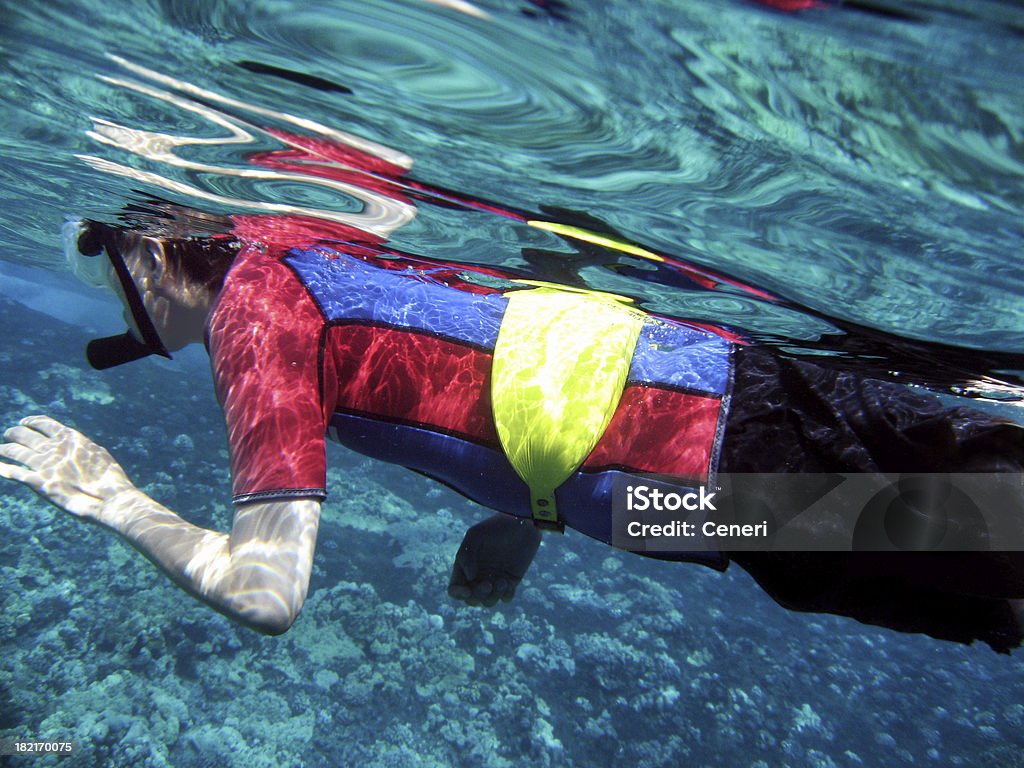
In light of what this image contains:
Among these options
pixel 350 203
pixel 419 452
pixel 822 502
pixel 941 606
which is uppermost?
pixel 350 203

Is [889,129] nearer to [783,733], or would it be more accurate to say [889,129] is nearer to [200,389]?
[783,733]

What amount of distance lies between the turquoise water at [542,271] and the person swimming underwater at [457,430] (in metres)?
1.09

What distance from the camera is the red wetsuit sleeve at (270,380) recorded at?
8.36 ft

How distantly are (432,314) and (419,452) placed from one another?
2.77 feet

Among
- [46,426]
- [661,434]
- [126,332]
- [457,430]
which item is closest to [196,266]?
[126,332]

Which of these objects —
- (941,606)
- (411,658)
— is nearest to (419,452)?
(941,606)

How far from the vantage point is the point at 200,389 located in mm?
15961

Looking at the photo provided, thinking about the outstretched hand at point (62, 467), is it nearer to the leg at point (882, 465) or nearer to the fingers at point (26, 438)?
the fingers at point (26, 438)

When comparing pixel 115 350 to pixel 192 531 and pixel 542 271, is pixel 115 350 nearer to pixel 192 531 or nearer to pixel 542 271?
pixel 192 531

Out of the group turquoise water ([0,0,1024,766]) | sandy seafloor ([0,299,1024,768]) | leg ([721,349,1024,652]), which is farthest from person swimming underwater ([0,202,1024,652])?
sandy seafloor ([0,299,1024,768])

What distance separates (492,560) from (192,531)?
203 cm

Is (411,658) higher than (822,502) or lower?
lower

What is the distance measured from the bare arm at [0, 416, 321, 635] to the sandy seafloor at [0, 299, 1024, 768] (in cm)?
545

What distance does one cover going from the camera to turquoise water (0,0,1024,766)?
2.54m
